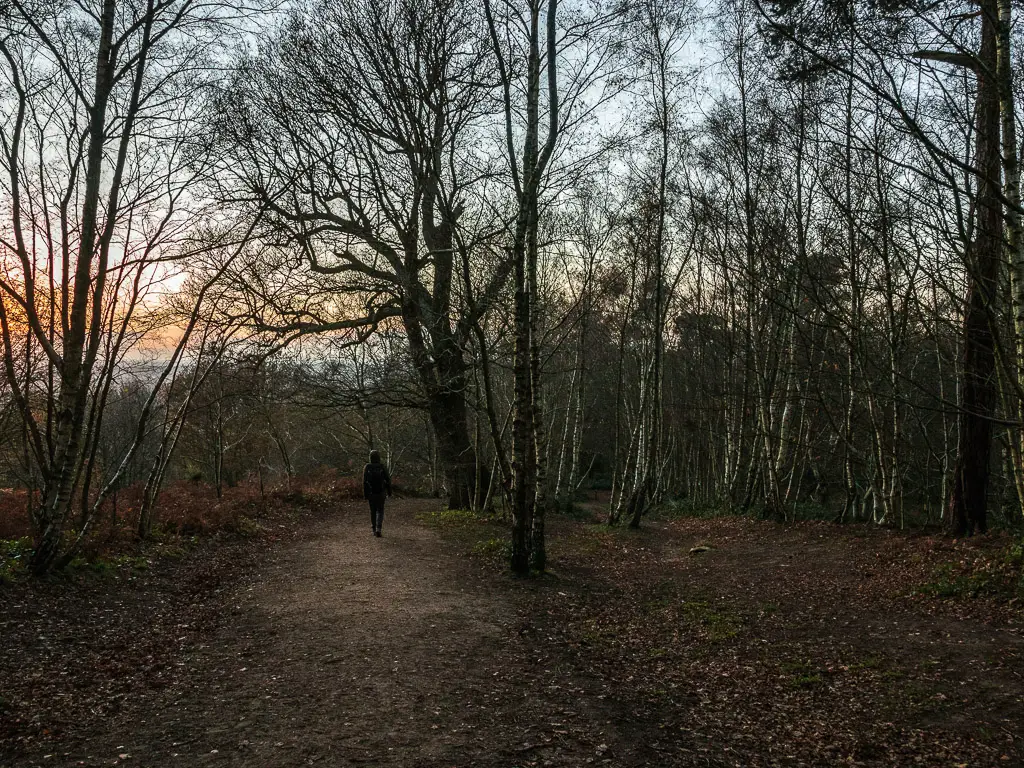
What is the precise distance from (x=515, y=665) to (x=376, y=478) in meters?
7.83

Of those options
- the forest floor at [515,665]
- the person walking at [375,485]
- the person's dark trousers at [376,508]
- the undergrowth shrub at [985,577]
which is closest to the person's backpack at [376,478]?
the person walking at [375,485]

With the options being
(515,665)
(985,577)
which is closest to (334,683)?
(515,665)

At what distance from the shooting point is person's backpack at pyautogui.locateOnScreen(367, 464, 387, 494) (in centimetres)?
1318

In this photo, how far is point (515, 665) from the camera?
5.91 meters

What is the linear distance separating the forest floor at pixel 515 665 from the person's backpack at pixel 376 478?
267 centimetres

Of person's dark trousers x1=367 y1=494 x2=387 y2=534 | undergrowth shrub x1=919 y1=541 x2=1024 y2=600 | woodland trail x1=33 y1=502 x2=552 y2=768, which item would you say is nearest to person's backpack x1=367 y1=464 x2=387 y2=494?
person's dark trousers x1=367 y1=494 x2=387 y2=534

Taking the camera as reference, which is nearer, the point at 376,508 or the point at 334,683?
the point at 334,683

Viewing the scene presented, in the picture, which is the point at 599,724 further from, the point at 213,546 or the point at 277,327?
the point at 277,327

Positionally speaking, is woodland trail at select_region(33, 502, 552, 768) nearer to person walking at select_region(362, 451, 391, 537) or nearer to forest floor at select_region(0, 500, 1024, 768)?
forest floor at select_region(0, 500, 1024, 768)

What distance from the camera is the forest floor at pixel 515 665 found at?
4.26 meters

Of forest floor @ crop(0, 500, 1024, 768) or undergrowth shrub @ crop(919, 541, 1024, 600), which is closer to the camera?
forest floor @ crop(0, 500, 1024, 768)

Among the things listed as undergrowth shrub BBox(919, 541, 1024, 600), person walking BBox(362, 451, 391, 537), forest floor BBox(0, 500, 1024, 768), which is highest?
person walking BBox(362, 451, 391, 537)

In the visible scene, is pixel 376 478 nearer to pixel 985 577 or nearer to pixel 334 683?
pixel 334 683

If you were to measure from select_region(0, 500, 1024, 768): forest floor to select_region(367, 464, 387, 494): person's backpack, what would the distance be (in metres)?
2.67
